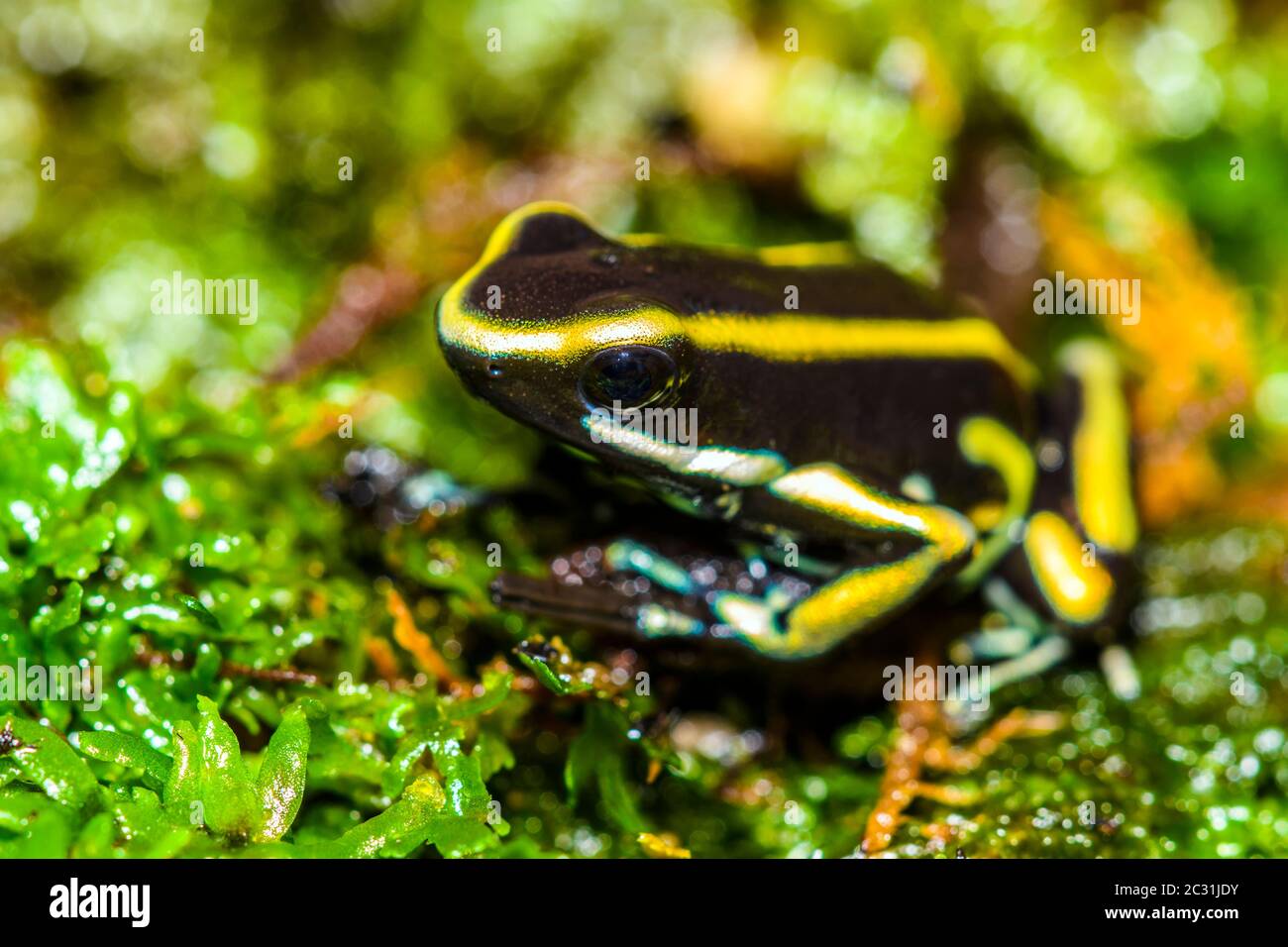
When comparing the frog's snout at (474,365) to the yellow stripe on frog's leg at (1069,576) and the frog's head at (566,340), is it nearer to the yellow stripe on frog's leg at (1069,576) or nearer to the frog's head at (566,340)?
the frog's head at (566,340)

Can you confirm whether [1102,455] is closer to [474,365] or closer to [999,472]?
[999,472]

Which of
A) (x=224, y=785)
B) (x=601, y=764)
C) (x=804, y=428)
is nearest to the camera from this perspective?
(x=224, y=785)

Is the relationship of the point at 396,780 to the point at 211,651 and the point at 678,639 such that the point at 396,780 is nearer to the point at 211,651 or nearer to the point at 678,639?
the point at 211,651

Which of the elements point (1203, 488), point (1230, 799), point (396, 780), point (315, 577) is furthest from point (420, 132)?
point (1230, 799)

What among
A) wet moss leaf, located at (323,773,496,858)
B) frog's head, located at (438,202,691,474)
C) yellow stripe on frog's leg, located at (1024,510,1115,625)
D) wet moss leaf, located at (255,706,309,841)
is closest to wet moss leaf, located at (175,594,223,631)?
wet moss leaf, located at (255,706,309,841)

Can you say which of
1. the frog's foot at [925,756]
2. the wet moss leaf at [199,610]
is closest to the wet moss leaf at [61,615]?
the wet moss leaf at [199,610]

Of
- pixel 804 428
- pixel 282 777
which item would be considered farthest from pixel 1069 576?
pixel 282 777

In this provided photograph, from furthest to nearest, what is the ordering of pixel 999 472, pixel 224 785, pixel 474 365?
1. pixel 999 472
2. pixel 474 365
3. pixel 224 785
